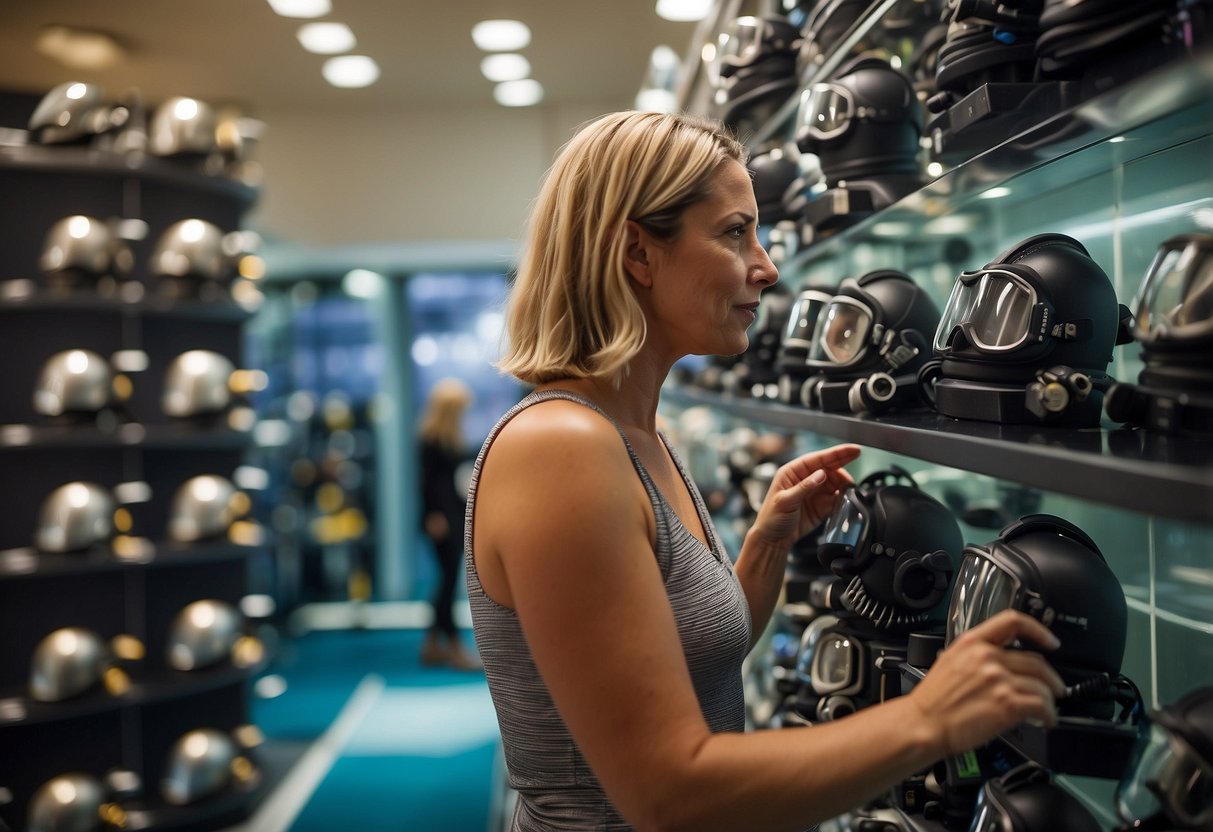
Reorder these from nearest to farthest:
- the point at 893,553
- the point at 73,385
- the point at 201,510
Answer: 1. the point at 893,553
2. the point at 73,385
3. the point at 201,510

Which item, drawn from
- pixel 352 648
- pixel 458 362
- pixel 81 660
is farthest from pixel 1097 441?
pixel 458 362

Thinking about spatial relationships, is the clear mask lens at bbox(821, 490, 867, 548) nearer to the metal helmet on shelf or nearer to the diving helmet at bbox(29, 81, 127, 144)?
the metal helmet on shelf

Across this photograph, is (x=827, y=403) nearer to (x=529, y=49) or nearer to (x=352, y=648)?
(x=529, y=49)

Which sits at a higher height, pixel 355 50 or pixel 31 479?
pixel 355 50

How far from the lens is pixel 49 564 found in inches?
156

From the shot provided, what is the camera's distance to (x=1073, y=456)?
0.91 metres

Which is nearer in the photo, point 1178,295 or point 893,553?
point 1178,295

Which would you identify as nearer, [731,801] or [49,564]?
[731,801]

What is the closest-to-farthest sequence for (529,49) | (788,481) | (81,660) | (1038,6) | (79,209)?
1. (1038,6)
2. (788,481)
3. (81,660)
4. (79,209)
5. (529,49)

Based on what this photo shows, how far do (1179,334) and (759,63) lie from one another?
173 centimetres

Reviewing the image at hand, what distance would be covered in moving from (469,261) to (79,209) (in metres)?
4.31

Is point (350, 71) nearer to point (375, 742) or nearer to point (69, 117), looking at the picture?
point (69, 117)

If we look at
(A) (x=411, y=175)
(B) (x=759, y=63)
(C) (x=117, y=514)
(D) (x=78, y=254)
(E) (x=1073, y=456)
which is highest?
(A) (x=411, y=175)

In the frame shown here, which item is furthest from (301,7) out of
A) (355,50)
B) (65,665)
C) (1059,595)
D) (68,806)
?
(1059,595)
